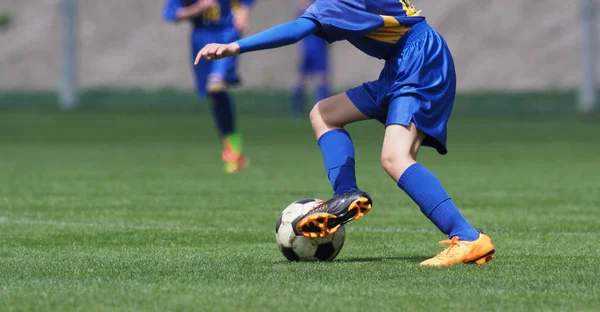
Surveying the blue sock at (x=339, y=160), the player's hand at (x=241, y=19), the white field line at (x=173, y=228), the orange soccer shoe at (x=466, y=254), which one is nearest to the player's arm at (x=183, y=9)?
the player's hand at (x=241, y=19)

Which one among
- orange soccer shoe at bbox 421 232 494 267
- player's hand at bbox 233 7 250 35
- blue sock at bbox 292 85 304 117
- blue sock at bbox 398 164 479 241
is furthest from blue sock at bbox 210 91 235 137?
blue sock at bbox 292 85 304 117

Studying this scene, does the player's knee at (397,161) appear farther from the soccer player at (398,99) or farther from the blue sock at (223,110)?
the blue sock at (223,110)

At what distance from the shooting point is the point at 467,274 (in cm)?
505

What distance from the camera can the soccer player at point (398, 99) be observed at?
5.48 m

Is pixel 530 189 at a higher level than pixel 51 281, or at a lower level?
lower

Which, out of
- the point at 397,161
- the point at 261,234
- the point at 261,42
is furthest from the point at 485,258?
the point at 261,234

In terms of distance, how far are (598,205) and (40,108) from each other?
1852cm

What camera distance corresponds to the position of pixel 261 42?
5.47 metres

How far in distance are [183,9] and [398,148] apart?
A: 675 centimetres

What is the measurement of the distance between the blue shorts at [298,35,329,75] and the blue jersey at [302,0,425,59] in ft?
56.9

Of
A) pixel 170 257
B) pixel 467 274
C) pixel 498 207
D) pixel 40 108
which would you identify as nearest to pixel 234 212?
pixel 498 207

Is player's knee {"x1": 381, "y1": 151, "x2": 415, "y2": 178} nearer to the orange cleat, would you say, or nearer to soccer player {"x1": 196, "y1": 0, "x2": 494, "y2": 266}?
soccer player {"x1": 196, "y1": 0, "x2": 494, "y2": 266}

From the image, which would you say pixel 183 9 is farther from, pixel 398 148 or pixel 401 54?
pixel 398 148

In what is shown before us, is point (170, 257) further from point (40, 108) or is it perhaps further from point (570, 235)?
A: point (40, 108)
